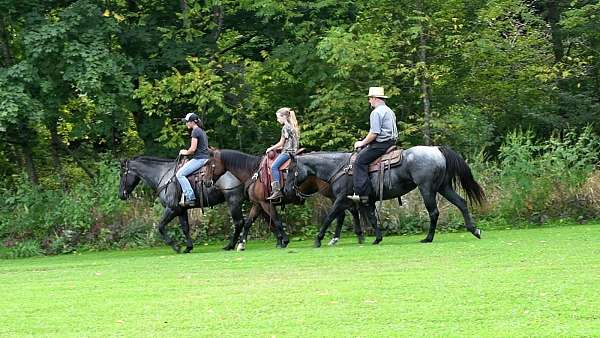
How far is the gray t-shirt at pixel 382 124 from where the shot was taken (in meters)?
17.2

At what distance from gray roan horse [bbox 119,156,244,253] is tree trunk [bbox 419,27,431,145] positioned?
750 centimetres

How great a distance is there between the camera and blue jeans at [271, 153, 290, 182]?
1822cm

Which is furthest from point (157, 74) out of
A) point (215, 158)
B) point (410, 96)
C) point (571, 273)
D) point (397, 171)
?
point (571, 273)

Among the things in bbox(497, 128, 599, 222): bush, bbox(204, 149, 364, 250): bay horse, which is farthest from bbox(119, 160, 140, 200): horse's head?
bbox(497, 128, 599, 222): bush

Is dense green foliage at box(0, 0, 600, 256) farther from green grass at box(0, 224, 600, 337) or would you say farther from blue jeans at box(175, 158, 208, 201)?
green grass at box(0, 224, 600, 337)

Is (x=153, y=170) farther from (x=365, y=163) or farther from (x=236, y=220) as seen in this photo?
(x=365, y=163)

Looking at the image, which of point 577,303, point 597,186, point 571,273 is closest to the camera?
point 577,303

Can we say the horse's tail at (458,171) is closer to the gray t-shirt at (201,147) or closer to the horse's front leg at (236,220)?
the horse's front leg at (236,220)

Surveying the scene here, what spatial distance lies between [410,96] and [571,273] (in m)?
15.6

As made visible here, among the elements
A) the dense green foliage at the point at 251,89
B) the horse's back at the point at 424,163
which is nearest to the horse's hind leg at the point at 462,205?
the horse's back at the point at 424,163

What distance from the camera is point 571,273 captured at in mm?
11359

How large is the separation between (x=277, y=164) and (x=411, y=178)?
7.95 feet

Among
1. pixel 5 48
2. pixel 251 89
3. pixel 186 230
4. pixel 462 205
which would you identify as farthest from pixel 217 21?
pixel 462 205

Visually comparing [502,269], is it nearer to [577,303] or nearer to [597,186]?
[577,303]
